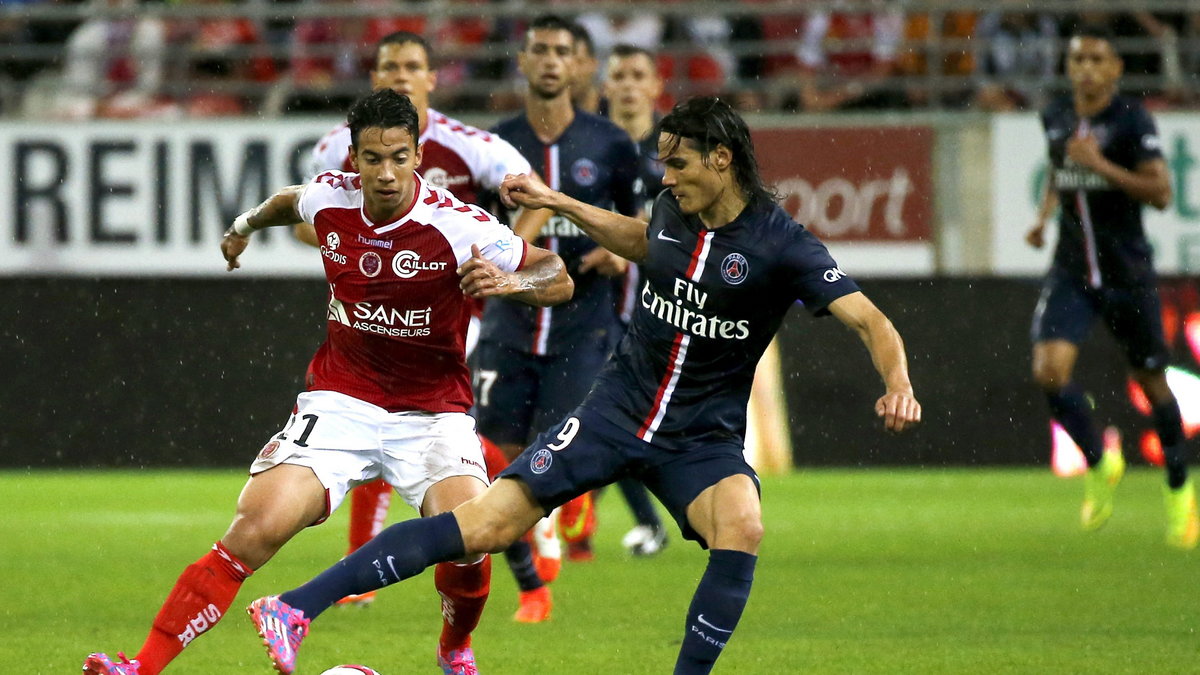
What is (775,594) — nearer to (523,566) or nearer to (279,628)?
(523,566)

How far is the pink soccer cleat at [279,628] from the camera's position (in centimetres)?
471

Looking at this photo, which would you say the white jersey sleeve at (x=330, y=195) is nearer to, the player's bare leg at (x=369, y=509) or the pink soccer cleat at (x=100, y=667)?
the pink soccer cleat at (x=100, y=667)

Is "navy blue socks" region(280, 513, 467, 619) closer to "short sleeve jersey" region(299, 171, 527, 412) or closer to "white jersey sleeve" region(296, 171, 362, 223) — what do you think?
"short sleeve jersey" region(299, 171, 527, 412)

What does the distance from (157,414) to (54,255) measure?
7.19 feet

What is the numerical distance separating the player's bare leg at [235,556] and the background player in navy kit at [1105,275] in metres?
5.26

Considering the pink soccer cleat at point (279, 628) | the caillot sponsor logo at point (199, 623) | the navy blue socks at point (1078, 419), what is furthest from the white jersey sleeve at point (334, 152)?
the navy blue socks at point (1078, 419)

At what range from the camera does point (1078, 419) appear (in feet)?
31.1

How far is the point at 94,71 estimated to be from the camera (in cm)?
1579

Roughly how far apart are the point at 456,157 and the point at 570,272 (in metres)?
0.86

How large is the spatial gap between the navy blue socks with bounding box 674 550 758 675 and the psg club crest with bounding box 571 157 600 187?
125 inches

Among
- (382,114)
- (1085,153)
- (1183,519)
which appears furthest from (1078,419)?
(382,114)

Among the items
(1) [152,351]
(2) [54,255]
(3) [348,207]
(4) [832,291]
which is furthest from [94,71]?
(4) [832,291]

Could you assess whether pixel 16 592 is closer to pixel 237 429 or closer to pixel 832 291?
pixel 832 291

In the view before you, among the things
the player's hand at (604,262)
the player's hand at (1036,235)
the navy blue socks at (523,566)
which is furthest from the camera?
the player's hand at (1036,235)
